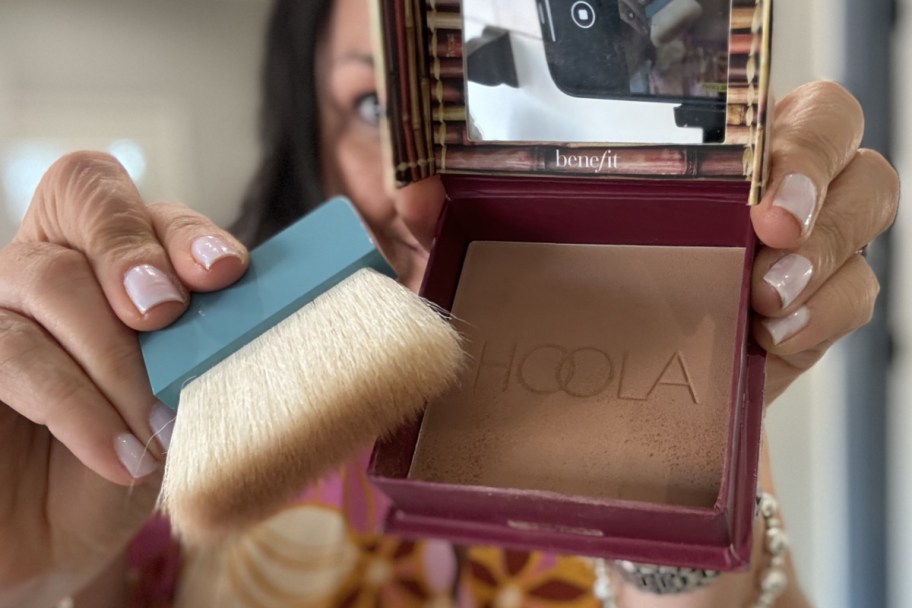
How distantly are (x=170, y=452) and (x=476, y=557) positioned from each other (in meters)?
0.34

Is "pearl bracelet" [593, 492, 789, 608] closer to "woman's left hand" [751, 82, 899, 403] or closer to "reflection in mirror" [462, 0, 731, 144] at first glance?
"woman's left hand" [751, 82, 899, 403]

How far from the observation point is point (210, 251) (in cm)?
35

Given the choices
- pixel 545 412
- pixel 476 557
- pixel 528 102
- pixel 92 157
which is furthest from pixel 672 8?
pixel 476 557

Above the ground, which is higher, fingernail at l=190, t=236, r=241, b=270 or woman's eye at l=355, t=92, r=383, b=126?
fingernail at l=190, t=236, r=241, b=270

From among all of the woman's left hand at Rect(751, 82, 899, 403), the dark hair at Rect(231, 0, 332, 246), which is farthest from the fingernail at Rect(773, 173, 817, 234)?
the dark hair at Rect(231, 0, 332, 246)

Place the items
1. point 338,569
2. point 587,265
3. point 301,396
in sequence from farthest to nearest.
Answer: point 338,569, point 587,265, point 301,396

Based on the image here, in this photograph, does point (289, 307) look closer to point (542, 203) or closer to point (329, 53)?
point (542, 203)

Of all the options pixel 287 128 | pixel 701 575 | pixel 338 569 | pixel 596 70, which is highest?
pixel 596 70

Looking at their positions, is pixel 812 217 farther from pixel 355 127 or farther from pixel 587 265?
pixel 355 127

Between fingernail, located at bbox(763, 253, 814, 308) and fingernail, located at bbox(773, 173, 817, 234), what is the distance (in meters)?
0.02

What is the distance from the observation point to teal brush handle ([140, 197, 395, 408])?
12.8 inches

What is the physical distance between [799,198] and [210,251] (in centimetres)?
28

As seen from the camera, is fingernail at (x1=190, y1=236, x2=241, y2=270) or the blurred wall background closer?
fingernail at (x1=190, y1=236, x2=241, y2=270)

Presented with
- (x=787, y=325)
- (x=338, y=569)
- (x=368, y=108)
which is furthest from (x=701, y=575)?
(x=368, y=108)
